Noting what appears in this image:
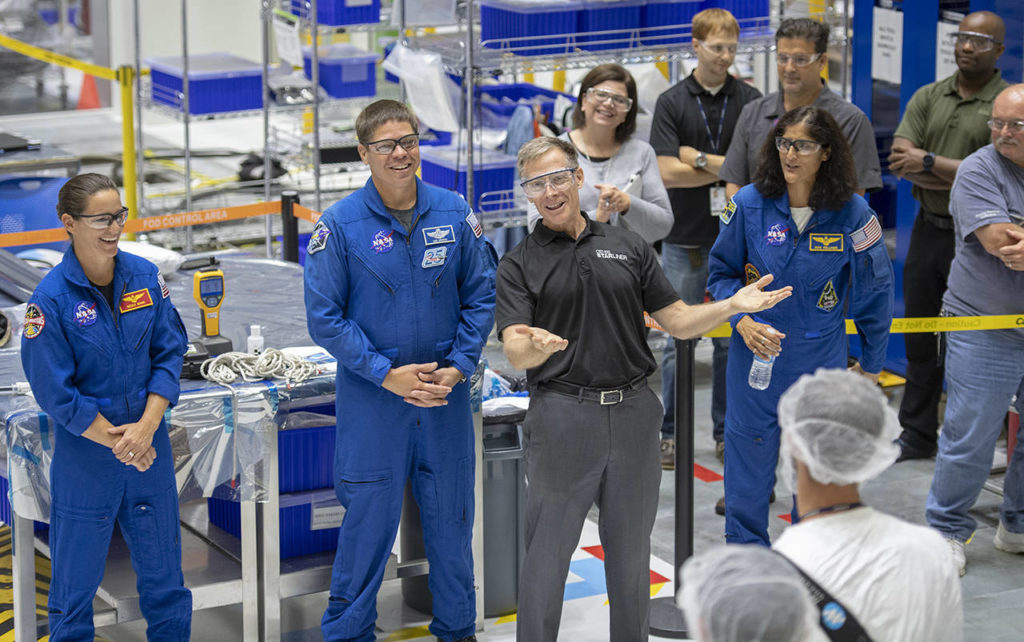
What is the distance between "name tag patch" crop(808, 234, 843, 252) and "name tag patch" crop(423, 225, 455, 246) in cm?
122

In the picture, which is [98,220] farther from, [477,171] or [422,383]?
[477,171]

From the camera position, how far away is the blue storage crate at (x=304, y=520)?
191 inches

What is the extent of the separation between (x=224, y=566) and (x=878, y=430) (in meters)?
2.94

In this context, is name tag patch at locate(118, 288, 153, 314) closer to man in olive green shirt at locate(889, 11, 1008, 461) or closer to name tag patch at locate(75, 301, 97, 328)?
name tag patch at locate(75, 301, 97, 328)

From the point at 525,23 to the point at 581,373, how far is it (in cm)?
315

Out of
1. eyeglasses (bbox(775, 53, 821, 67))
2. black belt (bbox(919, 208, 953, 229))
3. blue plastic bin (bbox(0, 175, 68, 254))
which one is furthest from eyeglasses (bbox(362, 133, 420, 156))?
blue plastic bin (bbox(0, 175, 68, 254))

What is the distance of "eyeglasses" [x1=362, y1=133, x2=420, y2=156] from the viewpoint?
4.30 metres

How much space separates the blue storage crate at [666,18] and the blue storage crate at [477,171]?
0.95 meters

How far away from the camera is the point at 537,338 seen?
12.7 feet

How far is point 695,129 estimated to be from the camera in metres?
6.21

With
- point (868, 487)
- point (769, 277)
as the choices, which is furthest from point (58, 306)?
point (868, 487)

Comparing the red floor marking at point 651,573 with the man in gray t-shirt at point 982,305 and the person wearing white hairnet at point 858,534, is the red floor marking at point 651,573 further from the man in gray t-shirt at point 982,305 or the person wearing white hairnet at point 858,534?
the person wearing white hairnet at point 858,534

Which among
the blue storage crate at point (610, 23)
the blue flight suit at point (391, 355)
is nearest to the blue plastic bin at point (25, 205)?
the blue storage crate at point (610, 23)

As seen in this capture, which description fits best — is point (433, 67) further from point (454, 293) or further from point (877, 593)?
point (877, 593)
